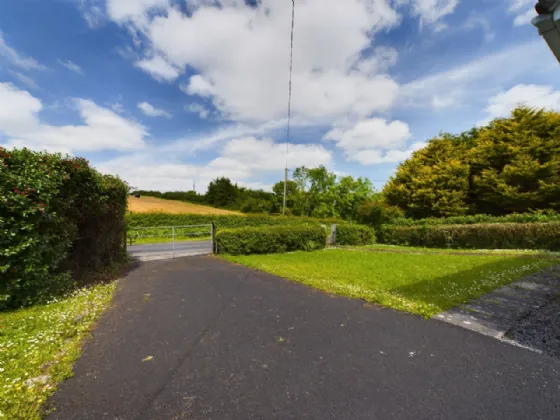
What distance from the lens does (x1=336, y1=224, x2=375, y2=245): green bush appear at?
16.3 metres

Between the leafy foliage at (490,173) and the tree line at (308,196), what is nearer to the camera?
the leafy foliage at (490,173)

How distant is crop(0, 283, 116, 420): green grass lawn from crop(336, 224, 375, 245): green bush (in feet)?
44.5

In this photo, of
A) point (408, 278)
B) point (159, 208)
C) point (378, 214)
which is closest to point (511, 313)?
point (408, 278)

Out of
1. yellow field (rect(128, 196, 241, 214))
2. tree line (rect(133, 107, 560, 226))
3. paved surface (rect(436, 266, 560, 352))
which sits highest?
tree line (rect(133, 107, 560, 226))

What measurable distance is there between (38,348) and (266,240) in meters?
8.39

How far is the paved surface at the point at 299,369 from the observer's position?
208cm

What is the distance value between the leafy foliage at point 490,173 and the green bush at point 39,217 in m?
20.9

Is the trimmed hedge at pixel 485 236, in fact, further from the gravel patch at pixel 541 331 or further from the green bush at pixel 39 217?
the green bush at pixel 39 217

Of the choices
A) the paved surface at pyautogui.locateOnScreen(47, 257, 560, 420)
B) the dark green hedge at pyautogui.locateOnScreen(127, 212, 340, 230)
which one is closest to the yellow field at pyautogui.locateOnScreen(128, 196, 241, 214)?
the dark green hedge at pyautogui.locateOnScreen(127, 212, 340, 230)

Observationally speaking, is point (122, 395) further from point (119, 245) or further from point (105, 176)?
point (119, 245)

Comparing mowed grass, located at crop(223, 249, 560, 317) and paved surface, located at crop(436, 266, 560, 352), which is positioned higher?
paved surface, located at crop(436, 266, 560, 352)

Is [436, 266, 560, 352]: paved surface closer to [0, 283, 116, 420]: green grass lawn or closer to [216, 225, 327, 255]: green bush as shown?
[0, 283, 116, 420]: green grass lawn

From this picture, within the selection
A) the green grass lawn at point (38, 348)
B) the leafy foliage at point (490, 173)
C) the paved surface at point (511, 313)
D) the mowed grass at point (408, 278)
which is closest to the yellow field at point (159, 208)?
the mowed grass at point (408, 278)

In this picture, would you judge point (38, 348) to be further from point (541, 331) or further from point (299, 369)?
point (541, 331)
